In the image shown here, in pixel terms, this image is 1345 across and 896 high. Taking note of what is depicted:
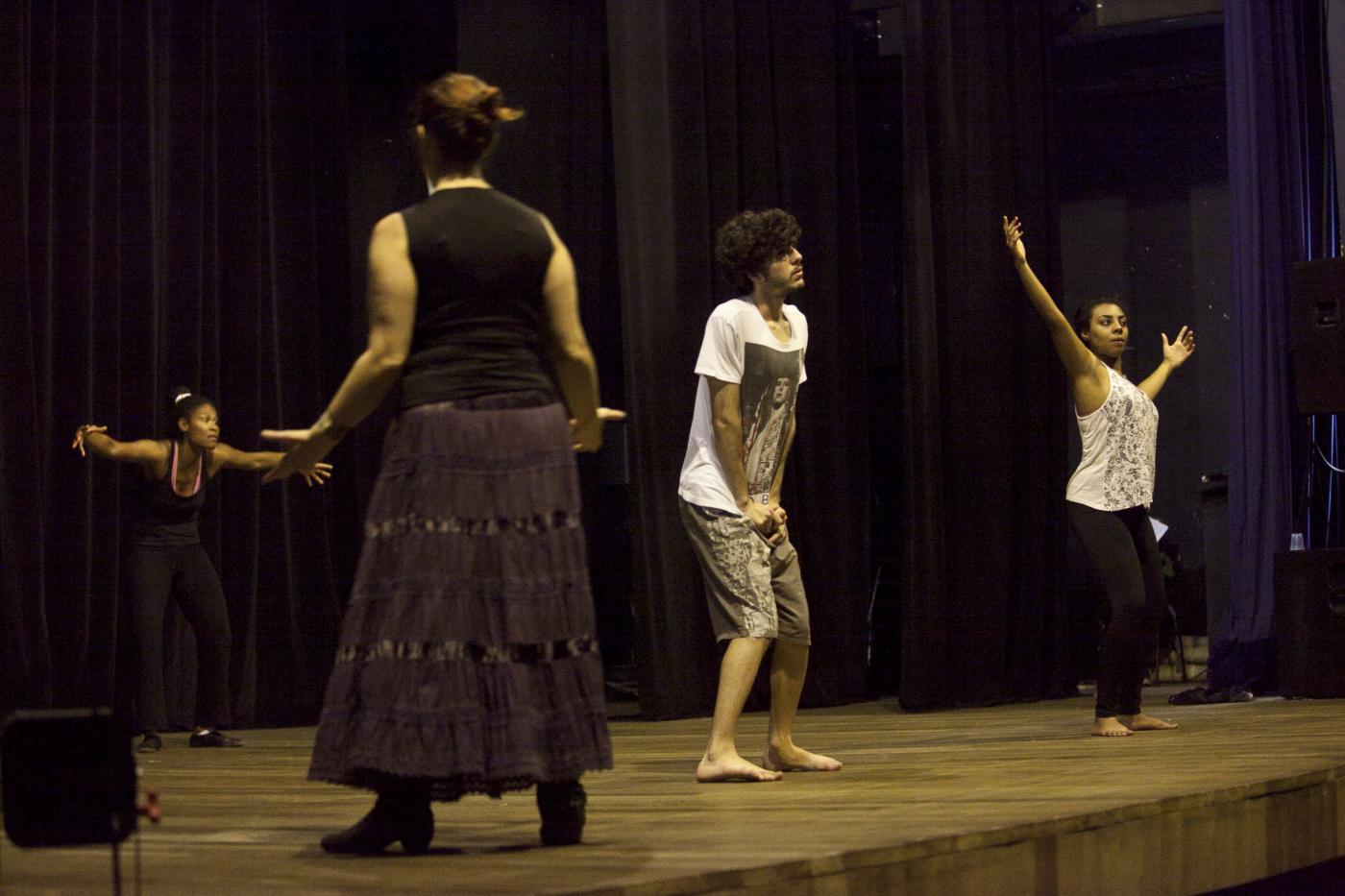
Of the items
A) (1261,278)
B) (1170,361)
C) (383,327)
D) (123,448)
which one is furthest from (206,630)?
(1261,278)

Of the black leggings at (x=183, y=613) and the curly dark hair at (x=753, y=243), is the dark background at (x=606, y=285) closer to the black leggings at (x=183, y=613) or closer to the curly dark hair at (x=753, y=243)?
the black leggings at (x=183, y=613)

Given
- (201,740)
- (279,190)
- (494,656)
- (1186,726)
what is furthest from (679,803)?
(279,190)

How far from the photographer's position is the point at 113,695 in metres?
6.57

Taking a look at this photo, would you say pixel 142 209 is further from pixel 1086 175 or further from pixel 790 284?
pixel 1086 175

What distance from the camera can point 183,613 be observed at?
19.7 feet

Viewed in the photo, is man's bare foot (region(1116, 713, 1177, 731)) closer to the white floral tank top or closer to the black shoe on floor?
the white floral tank top

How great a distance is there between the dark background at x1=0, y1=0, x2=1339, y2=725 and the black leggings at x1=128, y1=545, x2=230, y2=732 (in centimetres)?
54

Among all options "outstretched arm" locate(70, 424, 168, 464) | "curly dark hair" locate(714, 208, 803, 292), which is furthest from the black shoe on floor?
"curly dark hair" locate(714, 208, 803, 292)

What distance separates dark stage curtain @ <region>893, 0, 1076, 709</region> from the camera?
24.1 feet

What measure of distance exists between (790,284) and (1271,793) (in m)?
1.42

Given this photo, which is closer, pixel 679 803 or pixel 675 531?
pixel 679 803

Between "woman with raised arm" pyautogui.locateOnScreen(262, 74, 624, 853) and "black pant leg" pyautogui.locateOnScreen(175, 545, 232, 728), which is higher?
"woman with raised arm" pyautogui.locateOnScreen(262, 74, 624, 853)

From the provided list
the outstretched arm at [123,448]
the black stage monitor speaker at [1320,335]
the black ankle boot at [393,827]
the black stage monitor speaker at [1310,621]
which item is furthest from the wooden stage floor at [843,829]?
the black stage monitor speaker at [1320,335]

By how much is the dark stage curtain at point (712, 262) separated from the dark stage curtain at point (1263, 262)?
1.52m
